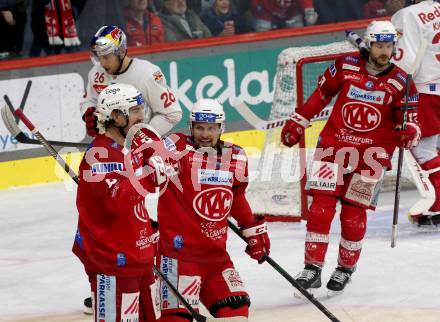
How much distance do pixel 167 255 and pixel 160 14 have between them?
5.41 m

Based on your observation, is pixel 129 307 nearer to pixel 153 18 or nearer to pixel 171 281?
pixel 171 281

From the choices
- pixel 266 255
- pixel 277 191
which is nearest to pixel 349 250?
pixel 266 255

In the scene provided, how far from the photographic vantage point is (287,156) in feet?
30.3

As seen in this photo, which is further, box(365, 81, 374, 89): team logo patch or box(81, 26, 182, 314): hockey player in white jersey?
box(365, 81, 374, 89): team logo patch

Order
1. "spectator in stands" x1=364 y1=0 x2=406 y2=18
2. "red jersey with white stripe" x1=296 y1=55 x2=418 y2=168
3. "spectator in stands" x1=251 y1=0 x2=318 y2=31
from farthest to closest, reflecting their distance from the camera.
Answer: "spectator in stands" x1=364 y1=0 x2=406 y2=18, "spectator in stands" x1=251 y1=0 x2=318 y2=31, "red jersey with white stripe" x1=296 y1=55 x2=418 y2=168

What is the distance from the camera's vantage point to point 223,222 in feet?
19.4

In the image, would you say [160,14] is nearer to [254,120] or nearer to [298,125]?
[254,120]

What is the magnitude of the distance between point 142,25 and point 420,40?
10.2 feet

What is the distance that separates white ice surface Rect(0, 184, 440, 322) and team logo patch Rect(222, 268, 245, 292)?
78 cm

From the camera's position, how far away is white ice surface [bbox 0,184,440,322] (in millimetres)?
6801

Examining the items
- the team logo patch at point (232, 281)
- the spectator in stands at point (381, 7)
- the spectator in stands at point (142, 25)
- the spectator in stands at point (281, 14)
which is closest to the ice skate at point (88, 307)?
the team logo patch at point (232, 281)

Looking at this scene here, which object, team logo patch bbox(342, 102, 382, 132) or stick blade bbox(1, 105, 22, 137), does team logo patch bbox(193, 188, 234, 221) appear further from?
team logo patch bbox(342, 102, 382, 132)

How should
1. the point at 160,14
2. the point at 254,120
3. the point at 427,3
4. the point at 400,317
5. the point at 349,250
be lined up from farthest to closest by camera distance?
the point at 160,14, the point at 254,120, the point at 427,3, the point at 349,250, the point at 400,317

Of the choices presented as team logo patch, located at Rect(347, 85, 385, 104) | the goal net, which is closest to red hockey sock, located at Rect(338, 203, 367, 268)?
team logo patch, located at Rect(347, 85, 385, 104)
